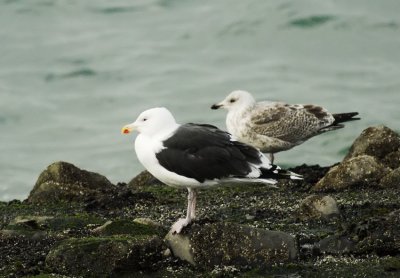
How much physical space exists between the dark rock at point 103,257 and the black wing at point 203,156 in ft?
2.83

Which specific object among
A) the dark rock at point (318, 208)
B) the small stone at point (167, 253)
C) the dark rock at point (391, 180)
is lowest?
the dark rock at point (391, 180)

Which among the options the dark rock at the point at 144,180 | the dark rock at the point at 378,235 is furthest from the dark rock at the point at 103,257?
the dark rock at the point at 144,180

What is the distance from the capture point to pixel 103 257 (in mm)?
7594

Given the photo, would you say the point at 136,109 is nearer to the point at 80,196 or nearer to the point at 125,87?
the point at 125,87

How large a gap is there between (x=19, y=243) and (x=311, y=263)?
2.50 metres

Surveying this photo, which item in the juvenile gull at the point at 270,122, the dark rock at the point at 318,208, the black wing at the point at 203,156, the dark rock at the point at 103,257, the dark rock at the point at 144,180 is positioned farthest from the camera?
Answer: the juvenile gull at the point at 270,122

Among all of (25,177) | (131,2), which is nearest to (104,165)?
(25,177)

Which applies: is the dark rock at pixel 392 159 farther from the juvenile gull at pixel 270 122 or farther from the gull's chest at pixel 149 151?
the gull's chest at pixel 149 151

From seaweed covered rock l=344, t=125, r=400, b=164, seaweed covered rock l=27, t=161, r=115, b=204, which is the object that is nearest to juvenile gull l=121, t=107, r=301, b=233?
seaweed covered rock l=27, t=161, r=115, b=204

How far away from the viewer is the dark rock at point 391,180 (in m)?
10.5

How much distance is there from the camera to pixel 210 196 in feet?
35.9

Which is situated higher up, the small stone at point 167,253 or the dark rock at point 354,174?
the small stone at point 167,253

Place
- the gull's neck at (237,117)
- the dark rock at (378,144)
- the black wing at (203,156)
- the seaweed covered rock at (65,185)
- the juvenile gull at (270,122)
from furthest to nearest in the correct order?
1. the gull's neck at (237,117)
2. the juvenile gull at (270,122)
3. the dark rock at (378,144)
4. the seaweed covered rock at (65,185)
5. the black wing at (203,156)

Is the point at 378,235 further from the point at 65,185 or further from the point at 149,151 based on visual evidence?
the point at 65,185
